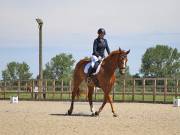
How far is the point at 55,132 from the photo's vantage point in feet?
33.1

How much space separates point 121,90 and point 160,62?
63.4m

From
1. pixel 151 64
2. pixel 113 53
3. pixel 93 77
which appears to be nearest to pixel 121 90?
pixel 93 77

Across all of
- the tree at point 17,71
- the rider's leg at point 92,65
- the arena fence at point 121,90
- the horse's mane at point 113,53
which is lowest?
the arena fence at point 121,90

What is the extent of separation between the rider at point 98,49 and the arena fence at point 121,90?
1181cm

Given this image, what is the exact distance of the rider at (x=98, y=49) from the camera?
50.1ft

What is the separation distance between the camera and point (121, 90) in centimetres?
3133

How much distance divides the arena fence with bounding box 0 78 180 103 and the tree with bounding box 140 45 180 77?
5625 centimetres

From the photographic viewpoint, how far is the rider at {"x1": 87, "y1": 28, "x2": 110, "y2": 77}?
15265mm

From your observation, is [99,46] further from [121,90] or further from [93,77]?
[121,90]

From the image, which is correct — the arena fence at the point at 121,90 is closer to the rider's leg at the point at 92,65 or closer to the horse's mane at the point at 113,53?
the rider's leg at the point at 92,65

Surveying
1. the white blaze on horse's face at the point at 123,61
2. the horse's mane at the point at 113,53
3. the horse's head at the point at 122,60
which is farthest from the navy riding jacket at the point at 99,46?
the white blaze on horse's face at the point at 123,61

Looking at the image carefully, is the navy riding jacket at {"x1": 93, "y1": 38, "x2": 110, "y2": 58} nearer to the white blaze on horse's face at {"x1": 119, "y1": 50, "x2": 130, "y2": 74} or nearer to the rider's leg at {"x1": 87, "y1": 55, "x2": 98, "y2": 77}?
the rider's leg at {"x1": 87, "y1": 55, "x2": 98, "y2": 77}

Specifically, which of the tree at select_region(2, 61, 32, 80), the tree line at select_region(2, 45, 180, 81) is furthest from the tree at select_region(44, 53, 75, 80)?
the tree at select_region(2, 61, 32, 80)

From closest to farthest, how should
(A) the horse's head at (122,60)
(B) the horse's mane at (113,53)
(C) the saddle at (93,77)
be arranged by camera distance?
(A) the horse's head at (122,60) → (B) the horse's mane at (113,53) → (C) the saddle at (93,77)
